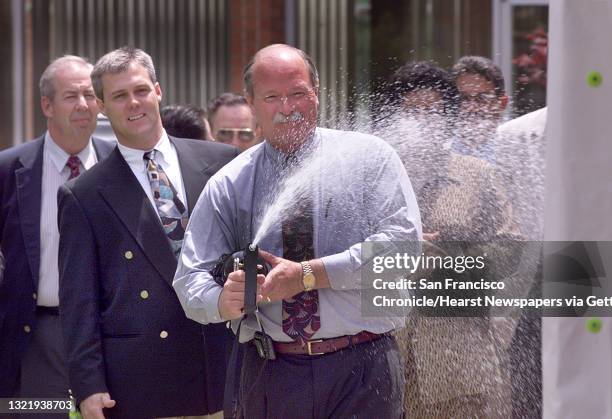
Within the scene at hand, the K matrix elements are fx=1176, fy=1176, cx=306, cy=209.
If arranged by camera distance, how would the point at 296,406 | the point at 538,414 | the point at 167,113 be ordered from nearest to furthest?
the point at 296,406 < the point at 538,414 < the point at 167,113

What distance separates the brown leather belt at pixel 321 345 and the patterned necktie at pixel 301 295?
0.09 ft

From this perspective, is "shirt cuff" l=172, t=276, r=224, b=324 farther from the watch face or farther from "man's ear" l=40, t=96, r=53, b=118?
"man's ear" l=40, t=96, r=53, b=118

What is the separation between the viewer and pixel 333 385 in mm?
3652

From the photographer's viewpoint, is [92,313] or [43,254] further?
[43,254]

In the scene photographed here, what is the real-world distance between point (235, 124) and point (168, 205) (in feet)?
6.84

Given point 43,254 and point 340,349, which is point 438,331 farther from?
point 43,254

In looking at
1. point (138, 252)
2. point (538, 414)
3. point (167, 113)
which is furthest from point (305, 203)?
point (167, 113)

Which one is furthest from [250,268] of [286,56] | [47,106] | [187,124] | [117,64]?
[187,124]

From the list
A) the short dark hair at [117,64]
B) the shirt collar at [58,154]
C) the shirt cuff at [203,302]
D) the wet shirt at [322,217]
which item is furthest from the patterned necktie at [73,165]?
the shirt cuff at [203,302]

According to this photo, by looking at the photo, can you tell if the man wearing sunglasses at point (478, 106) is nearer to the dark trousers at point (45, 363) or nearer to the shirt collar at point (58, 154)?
the shirt collar at point (58, 154)

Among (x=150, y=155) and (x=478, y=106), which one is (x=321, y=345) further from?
(x=478, y=106)

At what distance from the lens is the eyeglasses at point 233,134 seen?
21.3 ft

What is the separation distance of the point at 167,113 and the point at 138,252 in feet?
6.83

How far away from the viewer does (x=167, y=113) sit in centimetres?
634
